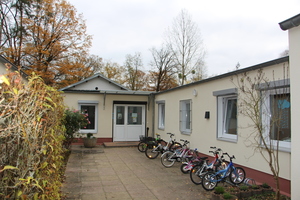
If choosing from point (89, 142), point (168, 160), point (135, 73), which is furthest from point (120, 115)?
point (135, 73)

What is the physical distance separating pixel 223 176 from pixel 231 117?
1.97 meters

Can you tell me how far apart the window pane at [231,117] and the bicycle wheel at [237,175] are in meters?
1.21

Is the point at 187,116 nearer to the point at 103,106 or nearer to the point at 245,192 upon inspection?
the point at 245,192

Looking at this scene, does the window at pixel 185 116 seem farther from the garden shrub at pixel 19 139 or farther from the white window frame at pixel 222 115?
the garden shrub at pixel 19 139

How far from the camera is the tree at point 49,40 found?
18.5 m

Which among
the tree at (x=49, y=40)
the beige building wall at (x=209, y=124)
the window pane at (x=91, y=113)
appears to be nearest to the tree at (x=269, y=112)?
the beige building wall at (x=209, y=124)

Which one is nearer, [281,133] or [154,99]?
[281,133]

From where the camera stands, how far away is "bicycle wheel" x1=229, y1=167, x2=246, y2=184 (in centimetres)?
525

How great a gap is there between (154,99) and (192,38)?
1141 cm

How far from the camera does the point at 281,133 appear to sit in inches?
192

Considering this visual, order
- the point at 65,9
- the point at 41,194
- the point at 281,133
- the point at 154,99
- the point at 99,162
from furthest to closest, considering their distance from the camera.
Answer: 1. the point at 65,9
2. the point at 154,99
3. the point at 99,162
4. the point at 281,133
5. the point at 41,194

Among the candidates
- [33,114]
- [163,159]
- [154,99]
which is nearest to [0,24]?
[154,99]

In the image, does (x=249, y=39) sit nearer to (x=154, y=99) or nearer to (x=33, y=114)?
(x=154, y=99)

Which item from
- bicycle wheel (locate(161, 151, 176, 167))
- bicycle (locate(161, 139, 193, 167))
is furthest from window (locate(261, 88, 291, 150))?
bicycle wheel (locate(161, 151, 176, 167))
